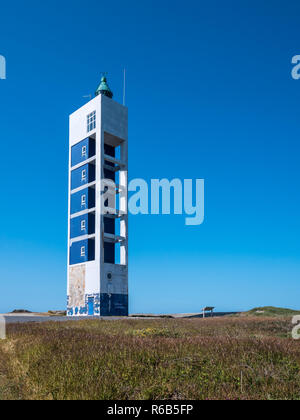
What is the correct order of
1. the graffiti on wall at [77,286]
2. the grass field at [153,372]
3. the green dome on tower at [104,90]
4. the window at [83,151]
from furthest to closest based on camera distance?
the green dome on tower at [104,90], the window at [83,151], the graffiti on wall at [77,286], the grass field at [153,372]

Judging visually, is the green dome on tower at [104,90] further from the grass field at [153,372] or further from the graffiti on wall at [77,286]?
the grass field at [153,372]

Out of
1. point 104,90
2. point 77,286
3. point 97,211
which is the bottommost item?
point 77,286

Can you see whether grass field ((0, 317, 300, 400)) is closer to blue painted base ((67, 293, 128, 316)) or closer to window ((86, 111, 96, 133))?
blue painted base ((67, 293, 128, 316))

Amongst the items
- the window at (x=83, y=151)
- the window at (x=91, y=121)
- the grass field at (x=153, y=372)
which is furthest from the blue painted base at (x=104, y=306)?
the grass field at (x=153, y=372)

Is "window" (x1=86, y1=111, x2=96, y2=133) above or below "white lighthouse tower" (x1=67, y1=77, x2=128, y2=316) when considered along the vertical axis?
above

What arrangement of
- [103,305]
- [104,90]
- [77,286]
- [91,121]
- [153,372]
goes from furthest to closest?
[104,90] → [91,121] → [77,286] → [103,305] → [153,372]

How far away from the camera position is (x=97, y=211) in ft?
150

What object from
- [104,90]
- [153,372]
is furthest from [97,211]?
[153,372]

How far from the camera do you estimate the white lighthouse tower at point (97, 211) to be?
44.4 metres

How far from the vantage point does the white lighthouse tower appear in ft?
146

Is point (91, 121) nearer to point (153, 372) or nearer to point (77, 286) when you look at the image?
point (77, 286)

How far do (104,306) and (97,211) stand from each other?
1110cm

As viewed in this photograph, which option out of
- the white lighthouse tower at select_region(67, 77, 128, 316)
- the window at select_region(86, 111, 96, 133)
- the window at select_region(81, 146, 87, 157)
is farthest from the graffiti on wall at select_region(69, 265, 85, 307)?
the window at select_region(86, 111, 96, 133)
